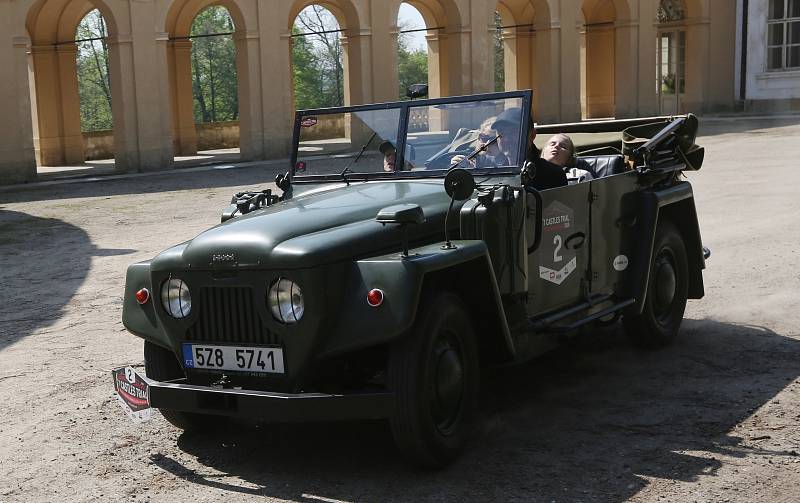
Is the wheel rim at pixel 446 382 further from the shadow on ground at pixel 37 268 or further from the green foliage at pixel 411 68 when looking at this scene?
the green foliage at pixel 411 68

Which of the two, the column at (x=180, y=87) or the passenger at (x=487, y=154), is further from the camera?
the column at (x=180, y=87)

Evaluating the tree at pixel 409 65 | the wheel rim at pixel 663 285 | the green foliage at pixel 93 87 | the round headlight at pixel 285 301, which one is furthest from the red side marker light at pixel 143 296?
the tree at pixel 409 65

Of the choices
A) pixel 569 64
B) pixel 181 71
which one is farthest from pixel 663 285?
pixel 569 64

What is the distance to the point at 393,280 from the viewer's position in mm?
4656

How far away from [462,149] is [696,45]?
32483mm

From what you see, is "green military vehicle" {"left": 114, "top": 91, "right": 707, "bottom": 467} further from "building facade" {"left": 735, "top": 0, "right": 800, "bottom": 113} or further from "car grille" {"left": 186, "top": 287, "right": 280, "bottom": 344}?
"building facade" {"left": 735, "top": 0, "right": 800, "bottom": 113}

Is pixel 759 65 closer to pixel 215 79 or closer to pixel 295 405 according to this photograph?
pixel 295 405

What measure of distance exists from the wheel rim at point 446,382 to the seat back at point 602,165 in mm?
2630

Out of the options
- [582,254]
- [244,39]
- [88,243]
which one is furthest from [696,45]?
[582,254]

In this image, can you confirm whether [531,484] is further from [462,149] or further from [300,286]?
[462,149]

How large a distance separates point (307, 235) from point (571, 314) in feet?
6.41

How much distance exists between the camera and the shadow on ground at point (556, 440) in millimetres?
4723

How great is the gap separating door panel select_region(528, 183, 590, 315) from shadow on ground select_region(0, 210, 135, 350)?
14.5 feet

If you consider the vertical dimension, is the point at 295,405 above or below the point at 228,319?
below
